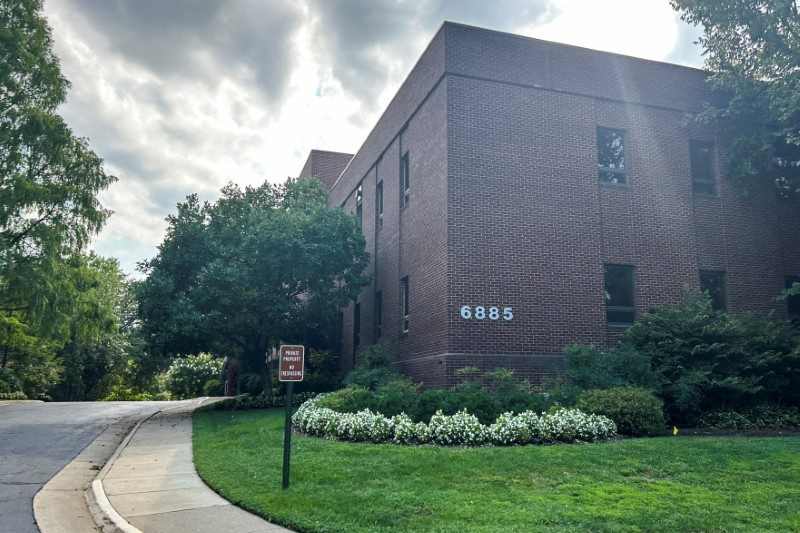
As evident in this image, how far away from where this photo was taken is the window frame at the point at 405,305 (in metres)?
20.0

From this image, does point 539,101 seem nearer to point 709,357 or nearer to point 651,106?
point 651,106

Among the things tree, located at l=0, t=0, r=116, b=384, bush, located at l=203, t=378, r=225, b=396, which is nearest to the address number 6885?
tree, located at l=0, t=0, r=116, b=384

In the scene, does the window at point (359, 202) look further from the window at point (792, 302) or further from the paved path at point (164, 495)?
the window at point (792, 302)

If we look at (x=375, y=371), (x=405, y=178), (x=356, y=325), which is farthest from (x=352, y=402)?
(x=356, y=325)

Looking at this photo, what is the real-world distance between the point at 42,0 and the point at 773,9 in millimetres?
24029

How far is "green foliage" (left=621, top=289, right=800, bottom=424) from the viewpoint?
14492 millimetres

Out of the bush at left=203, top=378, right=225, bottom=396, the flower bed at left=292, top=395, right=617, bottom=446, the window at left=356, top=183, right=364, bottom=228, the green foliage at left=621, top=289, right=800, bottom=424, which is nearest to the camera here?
the flower bed at left=292, top=395, right=617, bottom=446

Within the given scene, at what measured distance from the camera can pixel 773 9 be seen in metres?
16.8

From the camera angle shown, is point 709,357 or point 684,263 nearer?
point 709,357

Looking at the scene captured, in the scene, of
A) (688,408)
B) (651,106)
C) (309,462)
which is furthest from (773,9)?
(309,462)

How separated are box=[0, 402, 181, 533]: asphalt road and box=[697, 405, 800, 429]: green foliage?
41.5 feet

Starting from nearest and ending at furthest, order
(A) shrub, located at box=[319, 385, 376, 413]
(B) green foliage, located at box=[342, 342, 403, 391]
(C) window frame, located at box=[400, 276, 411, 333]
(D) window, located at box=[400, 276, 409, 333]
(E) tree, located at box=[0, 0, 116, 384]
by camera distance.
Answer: (A) shrub, located at box=[319, 385, 376, 413] < (B) green foliage, located at box=[342, 342, 403, 391] < (C) window frame, located at box=[400, 276, 411, 333] < (D) window, located at box=[400, 276, 409, 333] < (E) tree, located at box=[0, 0, 116, 384]

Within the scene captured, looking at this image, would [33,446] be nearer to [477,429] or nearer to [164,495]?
[164,495]

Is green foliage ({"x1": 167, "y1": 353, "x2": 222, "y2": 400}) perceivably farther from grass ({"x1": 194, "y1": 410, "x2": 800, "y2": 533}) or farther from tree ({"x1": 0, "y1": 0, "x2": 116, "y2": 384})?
grass ({"x1": 194, "y1": 410, "x2": 800, "y2": 533})
